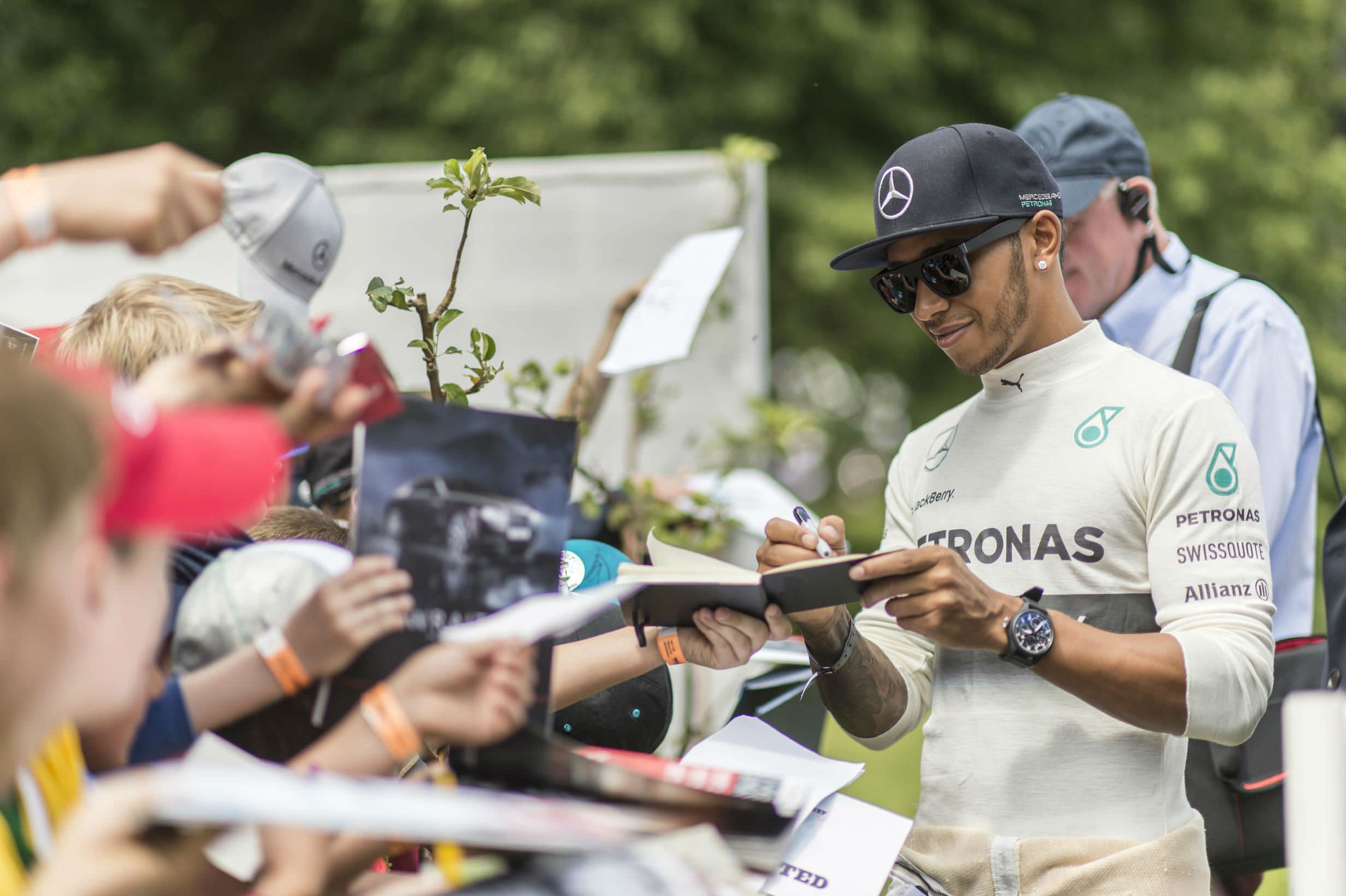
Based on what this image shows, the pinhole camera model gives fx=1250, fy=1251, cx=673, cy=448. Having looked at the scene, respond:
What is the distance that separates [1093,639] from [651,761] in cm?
77

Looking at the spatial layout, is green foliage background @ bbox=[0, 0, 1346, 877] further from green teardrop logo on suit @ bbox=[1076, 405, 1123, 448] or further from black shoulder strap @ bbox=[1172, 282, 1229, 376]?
green teardrop logo on suit @ bbox=[1076, 405, 1123, 448]

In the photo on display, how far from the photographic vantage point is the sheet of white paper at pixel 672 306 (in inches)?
115

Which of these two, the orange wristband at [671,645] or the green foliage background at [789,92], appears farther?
the green foliage background at [789,92]

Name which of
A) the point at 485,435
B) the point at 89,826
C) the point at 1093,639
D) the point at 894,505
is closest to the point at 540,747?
the point at 485,435

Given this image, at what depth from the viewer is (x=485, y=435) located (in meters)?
1.52

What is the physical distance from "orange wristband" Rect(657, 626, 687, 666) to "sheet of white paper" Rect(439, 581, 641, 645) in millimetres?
579

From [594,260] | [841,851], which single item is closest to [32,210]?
[841,851]

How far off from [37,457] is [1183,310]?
2.75 metres

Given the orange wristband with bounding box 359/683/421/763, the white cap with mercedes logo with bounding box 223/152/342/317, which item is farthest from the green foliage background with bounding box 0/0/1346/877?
the orange wristband with bounding box 359/683/421/763

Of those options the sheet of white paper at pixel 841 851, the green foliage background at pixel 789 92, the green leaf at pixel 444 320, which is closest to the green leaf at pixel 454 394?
the green leaf at pixel 444 320

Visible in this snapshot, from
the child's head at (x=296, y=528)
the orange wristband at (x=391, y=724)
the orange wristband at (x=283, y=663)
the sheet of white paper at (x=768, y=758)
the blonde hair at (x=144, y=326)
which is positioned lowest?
the sheet of white paper at (x=768, y=758)

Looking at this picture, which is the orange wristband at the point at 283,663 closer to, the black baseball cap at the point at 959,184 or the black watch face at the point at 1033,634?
the black watch face at the point at 1033,634

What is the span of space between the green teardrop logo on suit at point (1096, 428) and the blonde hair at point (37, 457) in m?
1.58

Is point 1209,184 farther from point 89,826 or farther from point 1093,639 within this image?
point 89,826
